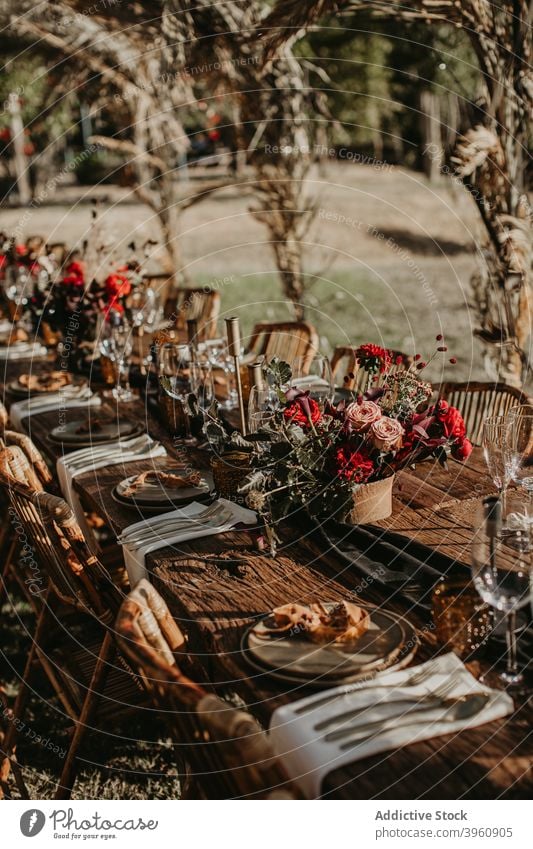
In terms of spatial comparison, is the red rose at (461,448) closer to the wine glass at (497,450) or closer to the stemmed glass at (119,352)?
the wine glass at (497,450)

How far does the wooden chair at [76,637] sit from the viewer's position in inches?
88.7

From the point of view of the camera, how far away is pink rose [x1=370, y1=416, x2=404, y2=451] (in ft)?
6.68

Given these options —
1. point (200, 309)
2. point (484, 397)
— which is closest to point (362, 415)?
point (484, 397)

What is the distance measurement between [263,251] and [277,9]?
987 centimetres

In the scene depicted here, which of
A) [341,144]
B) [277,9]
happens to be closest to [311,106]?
[277,9]

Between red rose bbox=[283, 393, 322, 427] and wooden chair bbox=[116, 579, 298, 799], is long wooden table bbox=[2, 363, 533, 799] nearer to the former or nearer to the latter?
wooden chair bbox=[116, 579, 298, 799]

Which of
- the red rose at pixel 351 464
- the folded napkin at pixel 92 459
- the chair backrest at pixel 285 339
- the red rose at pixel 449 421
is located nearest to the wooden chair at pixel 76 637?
the folded napkin at pixel 92 459

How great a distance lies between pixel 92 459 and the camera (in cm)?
289

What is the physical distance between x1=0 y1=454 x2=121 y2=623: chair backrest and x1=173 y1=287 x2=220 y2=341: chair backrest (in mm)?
2180

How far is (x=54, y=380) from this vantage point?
3.85 metres

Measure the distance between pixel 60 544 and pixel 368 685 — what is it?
1.06 m

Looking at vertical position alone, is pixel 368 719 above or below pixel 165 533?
below

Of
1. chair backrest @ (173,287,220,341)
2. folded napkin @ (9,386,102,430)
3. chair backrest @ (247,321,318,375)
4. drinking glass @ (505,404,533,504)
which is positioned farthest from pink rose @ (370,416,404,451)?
chair backrest @ (173,287,220,341)

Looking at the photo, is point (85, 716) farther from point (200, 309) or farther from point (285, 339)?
point (200, 309)
